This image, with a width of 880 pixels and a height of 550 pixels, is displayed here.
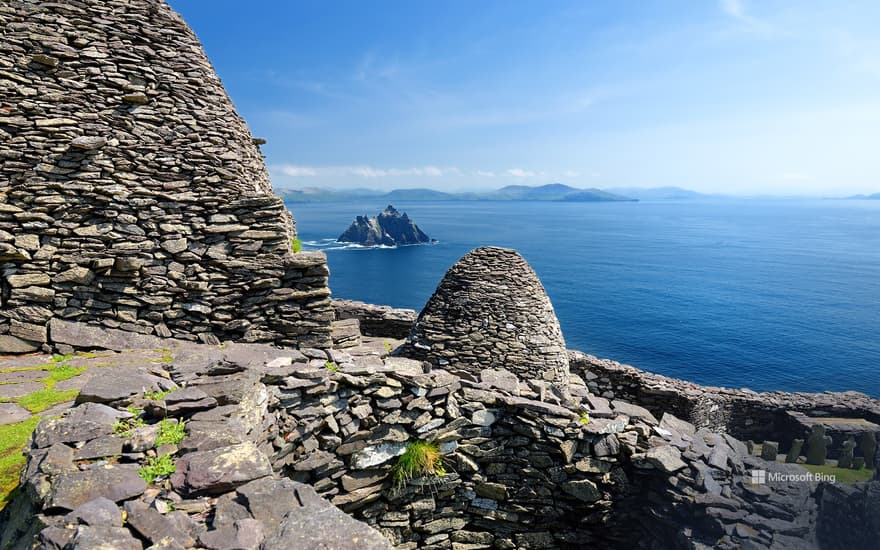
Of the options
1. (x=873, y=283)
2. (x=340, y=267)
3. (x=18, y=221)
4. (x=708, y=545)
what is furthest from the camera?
(x=340, y=267)

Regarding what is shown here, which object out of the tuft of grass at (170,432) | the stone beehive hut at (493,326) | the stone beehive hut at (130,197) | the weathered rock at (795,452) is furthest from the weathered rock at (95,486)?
the weathered rock at (795,452)

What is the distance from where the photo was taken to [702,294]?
76750 mm

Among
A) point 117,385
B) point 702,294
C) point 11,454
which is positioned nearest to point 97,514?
point 117,385

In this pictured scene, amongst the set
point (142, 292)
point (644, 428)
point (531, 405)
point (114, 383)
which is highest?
point (142, 292)

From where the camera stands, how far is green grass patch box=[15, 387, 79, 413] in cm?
690

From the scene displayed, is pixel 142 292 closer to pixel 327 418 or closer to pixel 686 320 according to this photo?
pixel 327 418

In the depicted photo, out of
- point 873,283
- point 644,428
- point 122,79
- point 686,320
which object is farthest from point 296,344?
point 873,283

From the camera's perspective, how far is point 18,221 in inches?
361

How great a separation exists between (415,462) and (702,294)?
83105mm

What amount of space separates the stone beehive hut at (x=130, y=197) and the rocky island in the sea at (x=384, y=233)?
118 metres

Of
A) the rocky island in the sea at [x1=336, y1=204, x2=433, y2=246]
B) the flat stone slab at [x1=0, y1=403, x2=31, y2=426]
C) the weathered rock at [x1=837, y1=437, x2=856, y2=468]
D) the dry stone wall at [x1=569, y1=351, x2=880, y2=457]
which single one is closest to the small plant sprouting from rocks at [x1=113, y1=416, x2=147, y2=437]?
the flat stone slab at [x1=0, y1=403, x2=31, y2=426]

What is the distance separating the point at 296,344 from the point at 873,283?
345ft

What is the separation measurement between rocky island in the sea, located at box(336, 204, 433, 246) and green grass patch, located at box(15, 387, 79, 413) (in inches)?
4790

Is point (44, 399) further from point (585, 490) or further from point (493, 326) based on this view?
point (493, 326)
